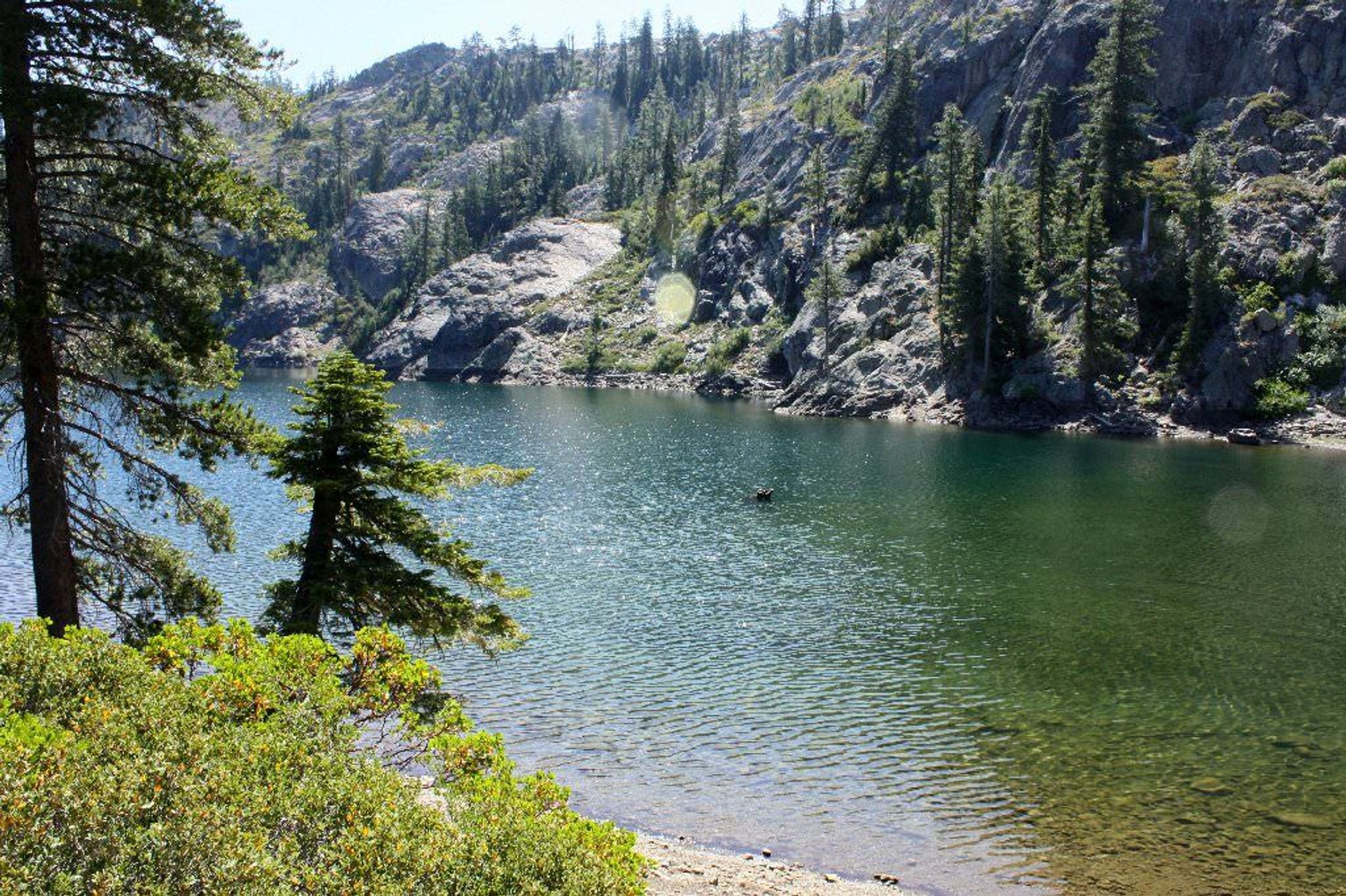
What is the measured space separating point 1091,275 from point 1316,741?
71789mm

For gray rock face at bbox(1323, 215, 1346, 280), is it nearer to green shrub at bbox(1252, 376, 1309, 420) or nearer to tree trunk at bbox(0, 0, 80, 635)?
green shrub at bbox(1252, 376, 1309, 420)

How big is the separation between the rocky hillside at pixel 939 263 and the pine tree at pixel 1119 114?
7.78 feet

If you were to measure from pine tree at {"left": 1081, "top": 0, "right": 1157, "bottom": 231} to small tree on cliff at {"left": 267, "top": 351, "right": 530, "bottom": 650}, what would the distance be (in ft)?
303

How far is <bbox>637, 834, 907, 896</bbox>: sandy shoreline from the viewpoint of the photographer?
1545 cm

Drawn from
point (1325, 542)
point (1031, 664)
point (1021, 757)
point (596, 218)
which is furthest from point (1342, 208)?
point (596, 218)

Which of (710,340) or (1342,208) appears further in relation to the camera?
(710,340)

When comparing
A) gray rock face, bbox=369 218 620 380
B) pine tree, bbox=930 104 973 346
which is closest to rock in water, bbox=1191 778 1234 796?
pine tree, bbox=930 104 973 346

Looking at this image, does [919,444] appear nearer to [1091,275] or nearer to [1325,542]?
[1091,275]

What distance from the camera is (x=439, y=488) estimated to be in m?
16.8

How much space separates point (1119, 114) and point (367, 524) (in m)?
97.7

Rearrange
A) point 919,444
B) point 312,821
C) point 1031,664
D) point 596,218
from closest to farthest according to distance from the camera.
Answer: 1. point 312,821
2. point 1031,664
3. point 919,444
4. point 596,218

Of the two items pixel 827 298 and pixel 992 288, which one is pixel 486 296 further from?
pixel 992 288

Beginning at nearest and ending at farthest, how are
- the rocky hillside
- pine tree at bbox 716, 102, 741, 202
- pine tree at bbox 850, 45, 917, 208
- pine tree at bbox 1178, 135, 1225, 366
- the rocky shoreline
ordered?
the rocky shoreline < pine tree at bbox 1178, 135, 1225, 366 < the rocky hillside < pine tree at bbox 850, 45, 917, 208 < pine tree at bbox 716, 102, 741, 202

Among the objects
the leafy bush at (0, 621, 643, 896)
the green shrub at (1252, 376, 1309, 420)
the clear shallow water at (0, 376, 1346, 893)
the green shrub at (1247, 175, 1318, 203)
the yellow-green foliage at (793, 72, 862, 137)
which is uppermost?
the yellow-green foliage at (793, 72, 862, 137)
